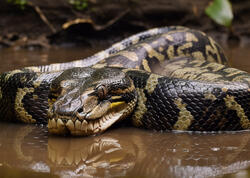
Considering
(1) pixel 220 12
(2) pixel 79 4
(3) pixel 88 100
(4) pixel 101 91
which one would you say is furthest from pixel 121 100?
(2) pixel 79 4

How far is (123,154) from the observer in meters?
3.64

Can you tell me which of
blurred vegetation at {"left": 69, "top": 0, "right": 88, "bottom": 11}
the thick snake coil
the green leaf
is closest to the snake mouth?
the thick snake coil

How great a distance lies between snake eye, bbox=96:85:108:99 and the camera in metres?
4.18

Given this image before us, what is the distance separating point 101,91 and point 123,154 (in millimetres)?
856

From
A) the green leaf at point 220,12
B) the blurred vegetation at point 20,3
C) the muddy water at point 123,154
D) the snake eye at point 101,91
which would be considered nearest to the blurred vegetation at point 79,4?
the blurred vegetation at point 20,3

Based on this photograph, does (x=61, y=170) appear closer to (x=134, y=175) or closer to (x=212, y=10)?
(x=134, y=175)

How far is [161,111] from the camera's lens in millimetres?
4352

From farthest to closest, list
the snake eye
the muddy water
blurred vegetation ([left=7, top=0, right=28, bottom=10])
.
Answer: blurred vegetation ([left=7, top=0, right=28, bottom=10]) < the snake eye < the muddy water

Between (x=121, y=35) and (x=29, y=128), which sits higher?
(x=121, y=35)

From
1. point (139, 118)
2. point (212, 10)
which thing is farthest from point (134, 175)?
point (212, 10)

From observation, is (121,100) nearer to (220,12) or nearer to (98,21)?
(220,12)

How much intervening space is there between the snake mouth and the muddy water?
0.08 metres

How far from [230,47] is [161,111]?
785cm

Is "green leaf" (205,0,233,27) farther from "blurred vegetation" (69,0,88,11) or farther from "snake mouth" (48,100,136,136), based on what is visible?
"snake mouth" (48,100,136,136)
